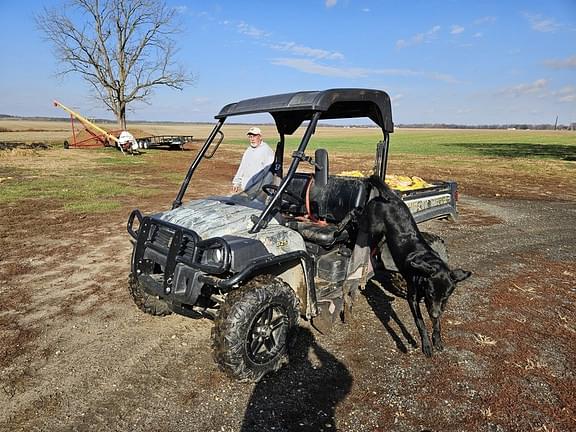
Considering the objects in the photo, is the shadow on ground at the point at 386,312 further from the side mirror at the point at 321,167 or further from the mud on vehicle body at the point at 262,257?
the side mirror at the point at 321,167

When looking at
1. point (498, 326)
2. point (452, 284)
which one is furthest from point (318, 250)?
point (498, 326)

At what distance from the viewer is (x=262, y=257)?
316 cm

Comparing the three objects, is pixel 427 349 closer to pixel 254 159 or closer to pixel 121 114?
pixel 254 159

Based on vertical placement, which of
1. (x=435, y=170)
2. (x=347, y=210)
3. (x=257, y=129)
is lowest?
(x=435, y=170)

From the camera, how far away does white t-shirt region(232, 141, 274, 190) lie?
5.32 metres

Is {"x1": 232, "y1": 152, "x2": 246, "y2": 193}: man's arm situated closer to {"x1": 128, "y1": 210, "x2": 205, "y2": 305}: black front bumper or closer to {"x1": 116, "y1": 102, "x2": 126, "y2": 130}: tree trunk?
{"x1": 128, "y1": 210, "x2": 205, "y2": 305}: black front bumper

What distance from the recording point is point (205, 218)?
352cm

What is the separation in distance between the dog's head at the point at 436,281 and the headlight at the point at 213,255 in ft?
5.65

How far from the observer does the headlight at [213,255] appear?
292 centimetres

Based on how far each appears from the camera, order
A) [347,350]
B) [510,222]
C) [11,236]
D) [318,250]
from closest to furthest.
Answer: [347,350] → [318,250] → [11,236] → [510,222]

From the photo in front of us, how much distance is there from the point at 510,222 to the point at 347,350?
23.6ft

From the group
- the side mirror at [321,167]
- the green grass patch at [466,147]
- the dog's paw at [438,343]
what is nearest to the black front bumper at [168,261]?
the side mirror at [321,167]

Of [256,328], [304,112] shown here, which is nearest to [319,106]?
[304,112]

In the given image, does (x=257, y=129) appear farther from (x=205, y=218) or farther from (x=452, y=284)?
(x=452, y=284)
